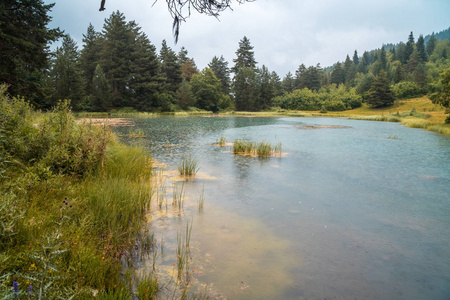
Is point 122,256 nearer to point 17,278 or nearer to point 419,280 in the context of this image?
point 17,278

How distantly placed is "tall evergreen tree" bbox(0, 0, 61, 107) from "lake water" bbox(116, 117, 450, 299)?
1530 cm

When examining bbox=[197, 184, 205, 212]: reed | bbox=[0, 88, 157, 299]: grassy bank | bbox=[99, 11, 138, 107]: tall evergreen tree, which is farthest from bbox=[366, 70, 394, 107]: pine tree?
bbox=[0, 88, 157, 299]: grassy bank

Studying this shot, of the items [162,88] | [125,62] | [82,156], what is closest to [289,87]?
[162,88]

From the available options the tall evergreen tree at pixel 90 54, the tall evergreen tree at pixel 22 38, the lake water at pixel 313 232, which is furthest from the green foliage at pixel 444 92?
the tall evergreen tree at pixel 90 54

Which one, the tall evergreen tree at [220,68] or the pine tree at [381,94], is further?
the tall evergreen tree at [220,68]

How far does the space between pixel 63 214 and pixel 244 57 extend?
303 ft

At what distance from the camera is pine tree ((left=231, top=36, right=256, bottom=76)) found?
292 feet

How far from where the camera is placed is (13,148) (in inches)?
202

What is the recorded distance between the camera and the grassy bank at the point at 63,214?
249 cm

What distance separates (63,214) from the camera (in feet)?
13.0

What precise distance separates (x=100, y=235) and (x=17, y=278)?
64.6 inches

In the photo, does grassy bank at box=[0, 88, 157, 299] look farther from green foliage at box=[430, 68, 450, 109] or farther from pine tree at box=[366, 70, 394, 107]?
pine tree at box=[366, 70, 394, 107]

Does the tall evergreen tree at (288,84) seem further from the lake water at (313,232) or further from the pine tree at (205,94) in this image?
the lake water at (313,232)

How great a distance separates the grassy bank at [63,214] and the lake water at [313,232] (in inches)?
26.5
